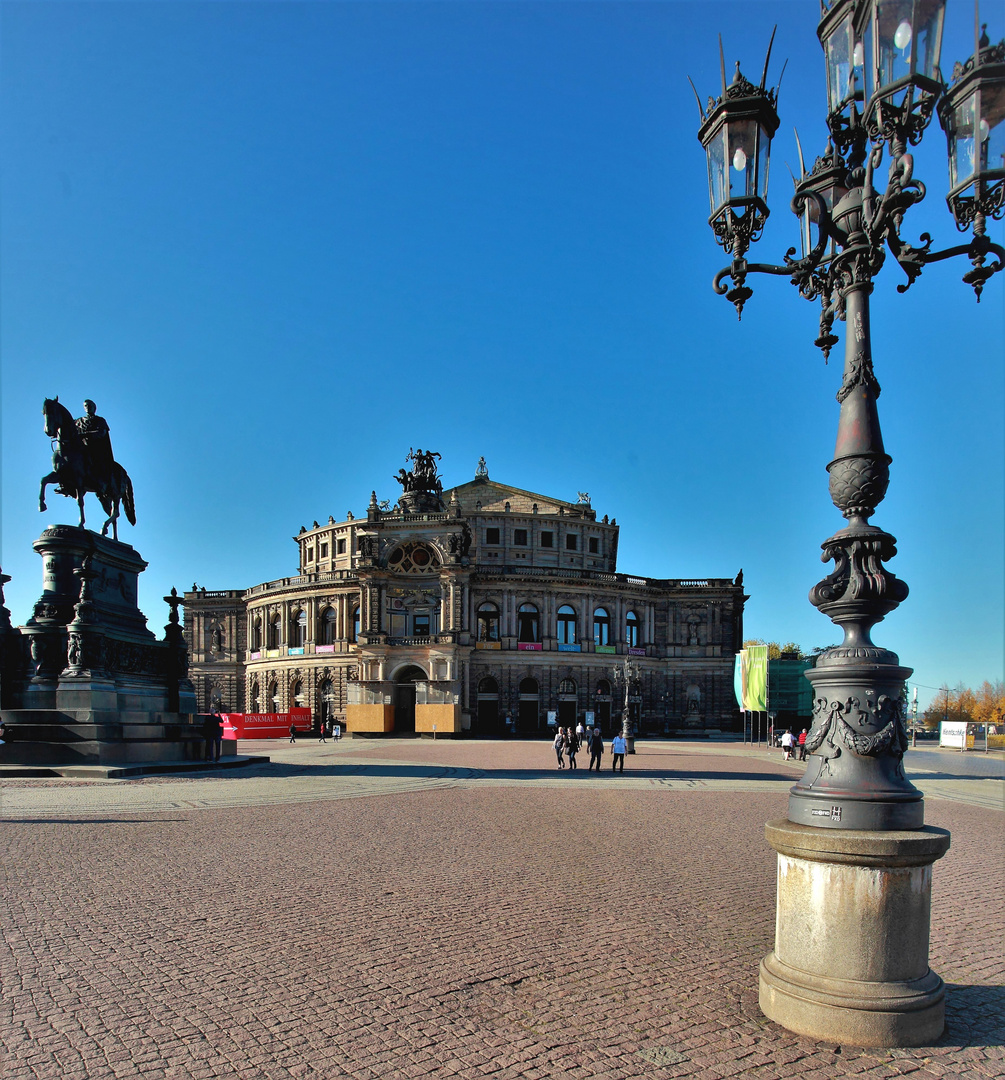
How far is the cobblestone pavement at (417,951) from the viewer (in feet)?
16.2

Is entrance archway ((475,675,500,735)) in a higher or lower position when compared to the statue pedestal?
lower

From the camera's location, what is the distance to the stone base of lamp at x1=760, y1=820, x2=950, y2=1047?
5.00 meters

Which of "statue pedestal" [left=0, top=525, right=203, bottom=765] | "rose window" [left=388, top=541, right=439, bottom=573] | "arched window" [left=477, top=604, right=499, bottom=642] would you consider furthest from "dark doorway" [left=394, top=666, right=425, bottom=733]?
"statue pedestal" [left=0, top=525, right=203, bottom=765]

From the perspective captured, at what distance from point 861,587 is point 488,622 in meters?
64.7

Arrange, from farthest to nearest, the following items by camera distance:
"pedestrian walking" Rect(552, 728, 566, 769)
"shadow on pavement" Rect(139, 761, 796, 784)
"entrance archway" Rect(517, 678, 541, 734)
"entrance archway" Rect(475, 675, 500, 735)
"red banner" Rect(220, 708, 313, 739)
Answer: "entrance archway" Rect(517, 678, 541, 734), "entrance archway" Rect(475, 675, 500, 735), "red banner" Rect(220, 708, 313, 739), "pedestrian walking" Rect(552, 728, 566, 769), "shadow on pavement" Rect(139, 761, 796, 784)

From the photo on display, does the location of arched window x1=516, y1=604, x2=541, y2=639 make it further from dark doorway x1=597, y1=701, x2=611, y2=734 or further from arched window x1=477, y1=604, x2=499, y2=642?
dark doorway x1=597, y1=701, x2=611, y2=734

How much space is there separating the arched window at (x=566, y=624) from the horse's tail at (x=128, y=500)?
45.5 m

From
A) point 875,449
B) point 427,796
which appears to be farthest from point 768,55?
point 427,796

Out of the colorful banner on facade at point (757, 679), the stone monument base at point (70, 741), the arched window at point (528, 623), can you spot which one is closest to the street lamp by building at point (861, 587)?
the stone monument base at point (70, 741)

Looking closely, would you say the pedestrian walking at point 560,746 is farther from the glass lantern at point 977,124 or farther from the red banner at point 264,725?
the red banner at point 264,725

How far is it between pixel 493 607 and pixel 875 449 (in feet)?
210

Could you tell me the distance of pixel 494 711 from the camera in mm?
67812

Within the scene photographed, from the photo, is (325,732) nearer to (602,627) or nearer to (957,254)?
(602,627)

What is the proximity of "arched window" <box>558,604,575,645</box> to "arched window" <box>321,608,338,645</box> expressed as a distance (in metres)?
19.7
